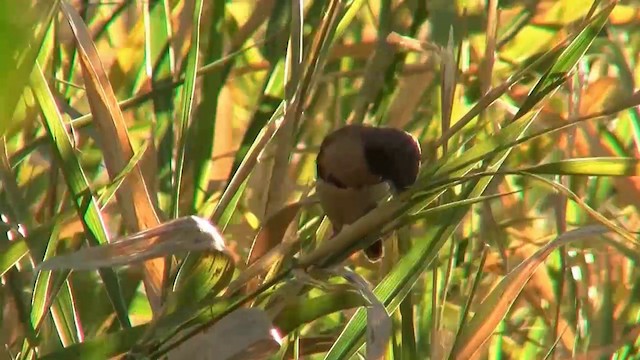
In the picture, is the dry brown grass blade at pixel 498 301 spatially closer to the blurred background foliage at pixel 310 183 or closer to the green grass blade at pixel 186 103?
the blurred background foliage at pixel 310 183

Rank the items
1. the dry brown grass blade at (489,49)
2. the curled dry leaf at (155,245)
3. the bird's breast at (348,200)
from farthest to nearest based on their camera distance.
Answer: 1. the dry brown grass blade at (489,49)
2. the bird's breast at (348,200)
3. the curled dry leaf at (155,245)

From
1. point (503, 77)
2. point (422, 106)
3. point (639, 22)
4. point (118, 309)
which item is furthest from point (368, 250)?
point (639, 22)

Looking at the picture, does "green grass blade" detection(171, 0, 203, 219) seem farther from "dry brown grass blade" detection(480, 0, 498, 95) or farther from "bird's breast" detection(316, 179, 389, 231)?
"dry brown grass blade" detection(480, 0, 498, 95)

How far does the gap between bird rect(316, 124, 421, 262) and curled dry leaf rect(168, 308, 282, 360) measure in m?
0.11

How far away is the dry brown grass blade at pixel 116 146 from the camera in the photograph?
0.64 meters

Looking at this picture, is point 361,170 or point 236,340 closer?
point 236,340

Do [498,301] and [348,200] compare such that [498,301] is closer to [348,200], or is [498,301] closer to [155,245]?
[348,200]

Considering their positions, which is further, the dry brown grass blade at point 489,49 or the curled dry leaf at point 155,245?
the dry brown grass blade at point 489,49

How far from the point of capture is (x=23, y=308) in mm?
646

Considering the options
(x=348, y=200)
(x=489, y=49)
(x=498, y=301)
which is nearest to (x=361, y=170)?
(x=348, y=200)

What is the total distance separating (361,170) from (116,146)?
18 centimetres

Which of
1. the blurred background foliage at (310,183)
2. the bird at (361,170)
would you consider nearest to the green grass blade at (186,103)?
the blurred background foliage at (310,183)

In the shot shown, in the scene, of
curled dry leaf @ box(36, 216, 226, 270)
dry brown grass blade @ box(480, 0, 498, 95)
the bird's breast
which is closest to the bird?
the bird's breast

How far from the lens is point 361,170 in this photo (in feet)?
1.98
